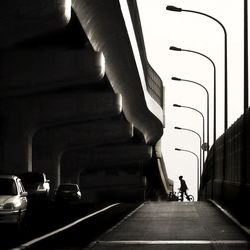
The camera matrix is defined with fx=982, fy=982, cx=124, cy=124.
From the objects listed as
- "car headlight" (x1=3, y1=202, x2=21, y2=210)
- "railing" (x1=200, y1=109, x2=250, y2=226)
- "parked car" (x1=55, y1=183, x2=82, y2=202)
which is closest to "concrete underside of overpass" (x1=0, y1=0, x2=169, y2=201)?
"parked car" (x1=55, y1=183, x2=82, y2=202)

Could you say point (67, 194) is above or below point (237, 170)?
below

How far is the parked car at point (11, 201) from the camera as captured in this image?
78.6 feet

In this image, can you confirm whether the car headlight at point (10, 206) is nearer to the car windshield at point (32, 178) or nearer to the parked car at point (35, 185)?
the parked car at point (35, 185)

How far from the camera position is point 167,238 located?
22.5 m

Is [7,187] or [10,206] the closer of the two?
[10,206]

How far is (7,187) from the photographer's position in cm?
2631

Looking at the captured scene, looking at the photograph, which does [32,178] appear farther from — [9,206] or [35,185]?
[9,206]

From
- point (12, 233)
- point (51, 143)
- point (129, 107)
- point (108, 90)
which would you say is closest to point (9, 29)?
point (12, 233)

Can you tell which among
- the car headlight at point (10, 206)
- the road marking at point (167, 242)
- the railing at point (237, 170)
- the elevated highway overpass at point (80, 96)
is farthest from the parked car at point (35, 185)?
the road marking at point (167, 242)

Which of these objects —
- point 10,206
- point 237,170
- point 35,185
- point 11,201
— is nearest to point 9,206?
point 10,206

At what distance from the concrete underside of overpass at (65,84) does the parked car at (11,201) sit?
7835mm

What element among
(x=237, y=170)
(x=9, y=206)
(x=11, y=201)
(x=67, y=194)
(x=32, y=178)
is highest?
(x=237, y=170)

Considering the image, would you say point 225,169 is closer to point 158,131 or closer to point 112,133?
point 112,133

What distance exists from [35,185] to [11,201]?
76.4 feet
